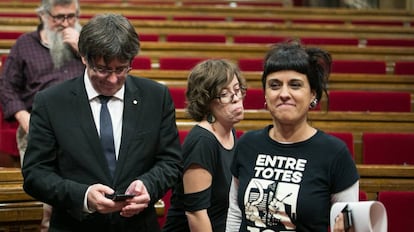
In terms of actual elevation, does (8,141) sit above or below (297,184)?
below

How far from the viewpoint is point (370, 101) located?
13.8ft

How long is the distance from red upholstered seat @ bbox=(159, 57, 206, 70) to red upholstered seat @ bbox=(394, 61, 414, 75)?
1.21 m

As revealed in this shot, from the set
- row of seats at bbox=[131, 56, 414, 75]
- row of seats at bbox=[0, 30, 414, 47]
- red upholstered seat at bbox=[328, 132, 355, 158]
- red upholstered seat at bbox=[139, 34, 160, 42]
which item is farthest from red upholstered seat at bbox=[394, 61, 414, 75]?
red upholstered seat at bbox=[328, 132, 355, 158]

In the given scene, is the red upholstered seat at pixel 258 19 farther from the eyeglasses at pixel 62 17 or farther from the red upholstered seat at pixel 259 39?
the eyeglasses at pixel 62 17

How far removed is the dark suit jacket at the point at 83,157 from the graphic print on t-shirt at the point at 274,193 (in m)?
0.26

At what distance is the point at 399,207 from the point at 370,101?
5.37 ft

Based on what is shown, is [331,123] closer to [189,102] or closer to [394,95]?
[394,95]

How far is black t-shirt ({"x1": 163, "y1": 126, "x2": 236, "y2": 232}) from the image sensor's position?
2328 mm

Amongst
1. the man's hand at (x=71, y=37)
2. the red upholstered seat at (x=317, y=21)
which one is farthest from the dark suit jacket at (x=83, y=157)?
the red upholstered seat at (x=317, y=21)

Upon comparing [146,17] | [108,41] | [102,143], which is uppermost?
[108,41]

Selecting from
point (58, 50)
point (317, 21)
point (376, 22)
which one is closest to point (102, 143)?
point (58, 50)

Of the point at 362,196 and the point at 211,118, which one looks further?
the point at 362,196

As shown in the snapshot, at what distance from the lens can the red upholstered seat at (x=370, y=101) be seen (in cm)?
417

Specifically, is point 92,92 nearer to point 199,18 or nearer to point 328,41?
point 328,41
